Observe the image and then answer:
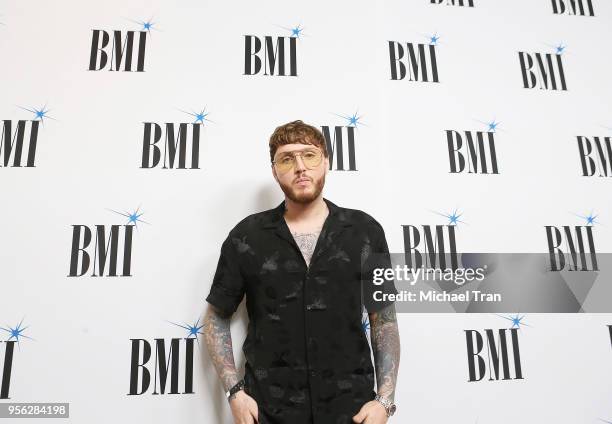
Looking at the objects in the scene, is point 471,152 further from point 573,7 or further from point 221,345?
point 221,345

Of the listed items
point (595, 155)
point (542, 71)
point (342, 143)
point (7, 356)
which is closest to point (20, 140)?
point (7, 356)

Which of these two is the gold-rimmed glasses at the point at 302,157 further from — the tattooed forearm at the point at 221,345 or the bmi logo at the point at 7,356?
the bmi logo at the point at 7,356

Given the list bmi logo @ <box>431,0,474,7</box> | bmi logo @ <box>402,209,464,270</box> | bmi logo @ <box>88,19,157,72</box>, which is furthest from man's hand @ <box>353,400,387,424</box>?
bmi logo @ <box>431,0,474,7</box>

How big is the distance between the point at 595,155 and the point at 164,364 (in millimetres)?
1700

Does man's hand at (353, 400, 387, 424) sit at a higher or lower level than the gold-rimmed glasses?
lower

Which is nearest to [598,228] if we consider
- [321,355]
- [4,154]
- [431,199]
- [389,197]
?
[431,199]

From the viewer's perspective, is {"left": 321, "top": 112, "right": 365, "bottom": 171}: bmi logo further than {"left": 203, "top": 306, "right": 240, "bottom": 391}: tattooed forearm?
Yes

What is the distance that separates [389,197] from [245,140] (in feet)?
1.74

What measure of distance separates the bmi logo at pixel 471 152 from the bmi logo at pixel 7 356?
1.50 metres

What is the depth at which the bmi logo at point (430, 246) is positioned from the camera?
54.1 inches

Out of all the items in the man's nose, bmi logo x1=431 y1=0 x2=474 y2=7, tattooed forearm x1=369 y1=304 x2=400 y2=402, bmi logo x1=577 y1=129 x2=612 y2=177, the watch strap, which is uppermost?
bmi logo x1=431 y1=0 x2=474 y2=7

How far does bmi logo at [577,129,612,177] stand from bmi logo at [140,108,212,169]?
1.39 m

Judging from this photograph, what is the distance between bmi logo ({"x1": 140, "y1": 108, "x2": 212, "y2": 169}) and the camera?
1370 millimetres

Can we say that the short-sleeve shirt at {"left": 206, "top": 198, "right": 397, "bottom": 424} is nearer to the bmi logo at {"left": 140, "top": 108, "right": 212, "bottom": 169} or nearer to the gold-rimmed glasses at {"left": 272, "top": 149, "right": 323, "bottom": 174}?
the gold-rimmed glasses at {"left": 272, "top": 149, "right": 323, "bottom": 174}
